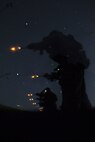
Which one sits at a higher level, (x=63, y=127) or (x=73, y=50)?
(x=73, y=50)

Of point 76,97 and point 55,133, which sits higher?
point 76,97

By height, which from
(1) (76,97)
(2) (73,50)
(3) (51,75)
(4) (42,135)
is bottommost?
(4) (42,135)

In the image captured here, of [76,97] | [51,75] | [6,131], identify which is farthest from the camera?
[51,75]

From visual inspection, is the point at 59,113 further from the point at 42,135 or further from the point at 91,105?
the point at 91,105

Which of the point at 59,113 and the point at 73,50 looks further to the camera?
the point at 73,50

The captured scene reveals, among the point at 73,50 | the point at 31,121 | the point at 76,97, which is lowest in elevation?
the point at 31,121

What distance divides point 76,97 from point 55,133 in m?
1.02

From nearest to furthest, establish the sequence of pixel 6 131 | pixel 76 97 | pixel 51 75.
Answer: pixel 6 131, pixel 76 97, pixel 51 75

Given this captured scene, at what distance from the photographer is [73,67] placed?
4.49m

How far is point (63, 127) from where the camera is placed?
367 centimetres

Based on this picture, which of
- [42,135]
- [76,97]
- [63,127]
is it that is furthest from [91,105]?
[42,135]

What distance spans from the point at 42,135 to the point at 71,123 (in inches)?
22.9

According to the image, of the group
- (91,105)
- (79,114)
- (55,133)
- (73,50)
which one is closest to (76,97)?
(91,105)

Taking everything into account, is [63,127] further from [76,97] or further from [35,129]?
[76,97]
